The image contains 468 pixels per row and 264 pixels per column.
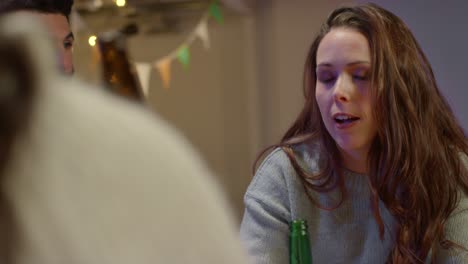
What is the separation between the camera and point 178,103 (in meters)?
3.25

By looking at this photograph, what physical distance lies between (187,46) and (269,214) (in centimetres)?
207

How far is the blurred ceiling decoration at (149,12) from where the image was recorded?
9.50 ft

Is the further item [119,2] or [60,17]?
[119,2]

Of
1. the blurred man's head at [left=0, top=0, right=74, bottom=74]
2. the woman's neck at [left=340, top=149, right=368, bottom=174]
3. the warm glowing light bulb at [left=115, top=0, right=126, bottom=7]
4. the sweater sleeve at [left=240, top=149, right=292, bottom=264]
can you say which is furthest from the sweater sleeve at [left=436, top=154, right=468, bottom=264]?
the warm glowing light bulb at [left=115, top=0, right=126, bottom=7]

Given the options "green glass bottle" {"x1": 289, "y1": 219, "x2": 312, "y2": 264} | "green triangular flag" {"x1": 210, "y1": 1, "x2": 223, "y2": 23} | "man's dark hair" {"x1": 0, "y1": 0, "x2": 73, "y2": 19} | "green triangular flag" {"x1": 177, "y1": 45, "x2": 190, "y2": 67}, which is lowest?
"green glass bottle" {"x1": 289, "y1": 219, "x2": 312, "y2": 264}

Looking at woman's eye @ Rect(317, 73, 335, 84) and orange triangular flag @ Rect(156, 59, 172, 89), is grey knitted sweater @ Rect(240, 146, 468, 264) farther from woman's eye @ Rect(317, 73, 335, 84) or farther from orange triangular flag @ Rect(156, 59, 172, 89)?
orange triangular flag @ Rect(156, 59, 172, 89)

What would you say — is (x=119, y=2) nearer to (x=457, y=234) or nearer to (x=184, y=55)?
(x=184, y=55)

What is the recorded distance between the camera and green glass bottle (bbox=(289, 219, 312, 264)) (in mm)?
986

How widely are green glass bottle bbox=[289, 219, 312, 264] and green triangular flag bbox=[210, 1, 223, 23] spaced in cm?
221

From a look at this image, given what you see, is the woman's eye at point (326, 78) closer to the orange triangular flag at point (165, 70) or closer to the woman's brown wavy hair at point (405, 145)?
the woman's brown wavy hair at point (405, 145)

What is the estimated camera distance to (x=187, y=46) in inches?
124

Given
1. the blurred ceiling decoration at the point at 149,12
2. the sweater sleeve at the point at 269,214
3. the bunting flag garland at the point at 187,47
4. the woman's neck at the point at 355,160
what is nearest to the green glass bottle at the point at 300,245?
the sweater sleeve at the point at 269,214

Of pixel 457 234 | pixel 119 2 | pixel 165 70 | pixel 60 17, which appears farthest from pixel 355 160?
pixel 165 70

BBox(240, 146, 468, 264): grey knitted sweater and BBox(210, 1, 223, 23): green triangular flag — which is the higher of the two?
BBox(210, 1, 223, 23): green triangular flag
